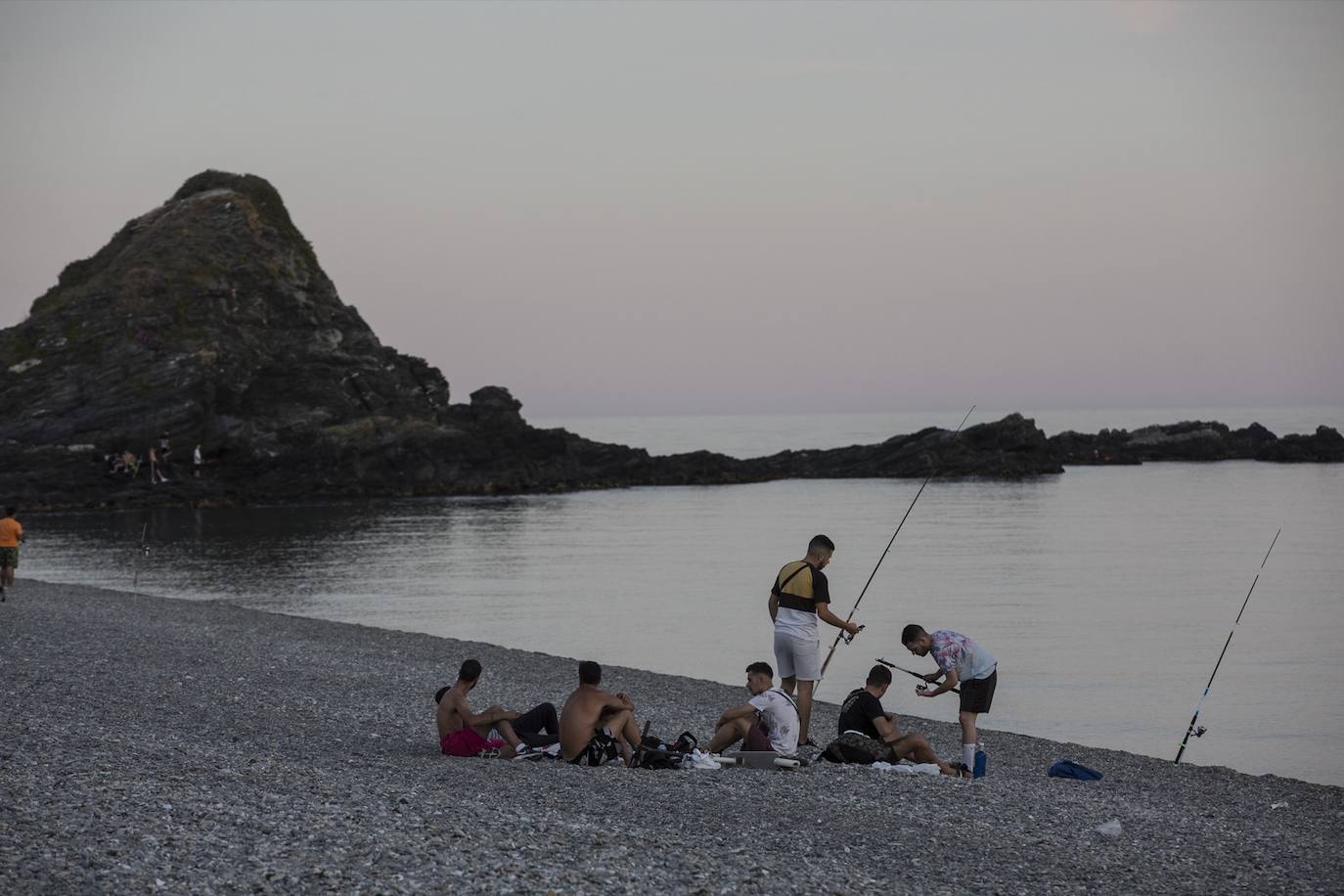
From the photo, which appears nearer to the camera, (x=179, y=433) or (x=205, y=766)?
(x=205, y=766)

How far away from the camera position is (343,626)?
84.6ft

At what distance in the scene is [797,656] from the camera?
12.0m

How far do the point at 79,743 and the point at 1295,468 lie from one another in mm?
100489

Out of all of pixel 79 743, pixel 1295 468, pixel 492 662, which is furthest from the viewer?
pixel 1295 468

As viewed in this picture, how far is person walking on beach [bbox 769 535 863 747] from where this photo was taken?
11812 millimetres

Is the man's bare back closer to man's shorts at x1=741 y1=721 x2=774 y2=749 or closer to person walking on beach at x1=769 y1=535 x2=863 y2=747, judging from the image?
man's shorts at x1=741 y1=721 x2=774 y2=749

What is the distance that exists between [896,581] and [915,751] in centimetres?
2583

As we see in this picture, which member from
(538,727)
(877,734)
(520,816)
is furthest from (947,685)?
(520,816)

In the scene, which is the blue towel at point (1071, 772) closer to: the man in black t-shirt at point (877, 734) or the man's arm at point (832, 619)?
the man in black t-shirt at point (877, 734)

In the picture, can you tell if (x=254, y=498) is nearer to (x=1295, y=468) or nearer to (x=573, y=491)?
(x=573, y=491)

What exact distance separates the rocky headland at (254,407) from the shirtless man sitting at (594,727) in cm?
5103

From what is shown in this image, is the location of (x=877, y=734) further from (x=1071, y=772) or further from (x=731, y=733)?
(x=1071, y=772)

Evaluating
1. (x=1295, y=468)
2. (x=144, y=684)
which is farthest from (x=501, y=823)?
(x=1295, y=468)

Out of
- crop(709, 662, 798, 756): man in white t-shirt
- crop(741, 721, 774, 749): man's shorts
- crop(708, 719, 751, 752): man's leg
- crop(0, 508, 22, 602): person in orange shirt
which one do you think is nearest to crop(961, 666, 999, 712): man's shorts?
crop(709, 662, 798, 756): man in white t-shirt
